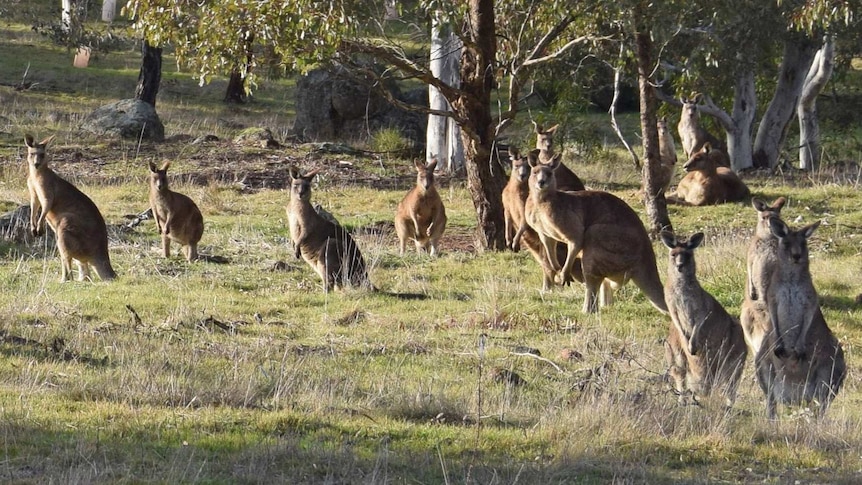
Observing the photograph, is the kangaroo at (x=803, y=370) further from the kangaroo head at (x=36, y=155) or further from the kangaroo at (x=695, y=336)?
the kangaroo head at (x=36, y=155)

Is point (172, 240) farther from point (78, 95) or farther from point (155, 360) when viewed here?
point (78, 95)

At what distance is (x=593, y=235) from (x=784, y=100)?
14069 mm

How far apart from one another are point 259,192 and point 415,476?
12811 mm

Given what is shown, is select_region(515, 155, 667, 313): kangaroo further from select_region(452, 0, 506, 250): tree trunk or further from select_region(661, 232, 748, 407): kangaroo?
select_region(661, 232, 748, 407): kangaroo

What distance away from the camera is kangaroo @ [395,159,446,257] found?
14594mm

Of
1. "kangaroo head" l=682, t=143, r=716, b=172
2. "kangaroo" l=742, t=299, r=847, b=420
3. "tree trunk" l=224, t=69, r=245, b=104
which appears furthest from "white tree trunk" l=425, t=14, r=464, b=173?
"kangaroo" l=742, t=299, r=847, b=420

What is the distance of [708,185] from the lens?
17953 mm

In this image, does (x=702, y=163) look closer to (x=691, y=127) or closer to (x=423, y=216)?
(x=691, y=127)

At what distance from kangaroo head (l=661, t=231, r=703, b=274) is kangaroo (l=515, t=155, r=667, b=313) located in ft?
7.86

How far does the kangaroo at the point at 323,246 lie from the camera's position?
11867mm

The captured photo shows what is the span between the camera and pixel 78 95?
30672 mm

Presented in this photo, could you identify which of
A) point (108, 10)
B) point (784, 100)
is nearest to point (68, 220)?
point (784, 100)

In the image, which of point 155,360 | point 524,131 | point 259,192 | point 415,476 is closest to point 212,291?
point 155,360

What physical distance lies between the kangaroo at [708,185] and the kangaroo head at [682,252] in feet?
31.1
